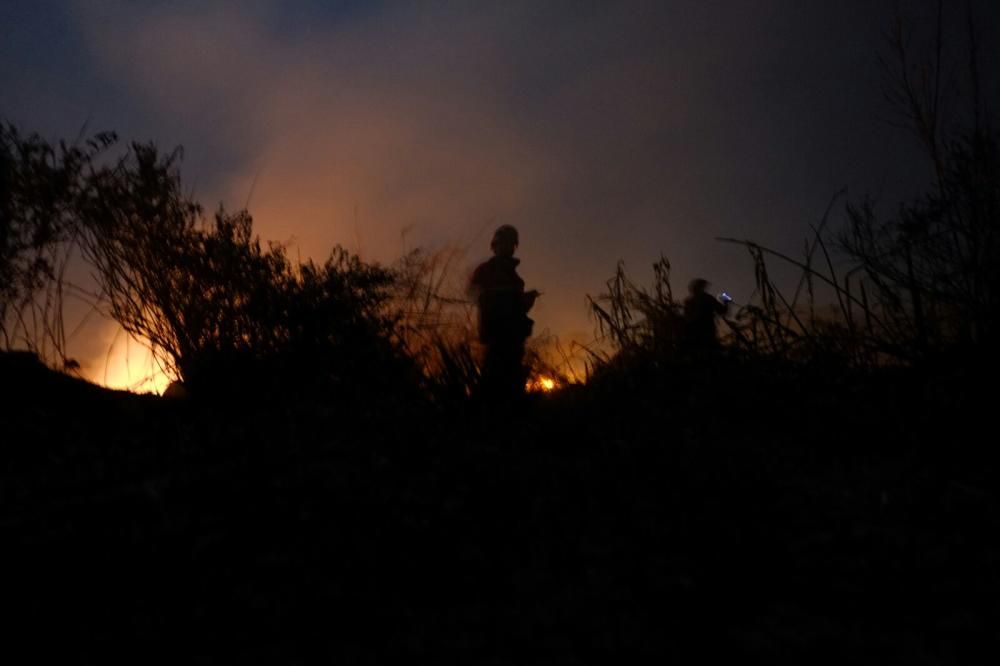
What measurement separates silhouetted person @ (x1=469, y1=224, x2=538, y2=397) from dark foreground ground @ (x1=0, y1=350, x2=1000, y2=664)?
1546mm

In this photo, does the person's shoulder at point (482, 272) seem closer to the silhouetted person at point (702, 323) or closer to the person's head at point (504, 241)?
the person's head at point (504, 241)

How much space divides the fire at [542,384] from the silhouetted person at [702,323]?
88cm

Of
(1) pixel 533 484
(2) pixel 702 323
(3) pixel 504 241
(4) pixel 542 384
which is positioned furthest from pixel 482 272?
(1) pixel 533 484

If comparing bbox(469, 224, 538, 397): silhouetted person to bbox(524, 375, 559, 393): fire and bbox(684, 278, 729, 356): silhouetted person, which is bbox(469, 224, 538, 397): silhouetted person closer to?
bbox(524, 375, 559, 393): fire

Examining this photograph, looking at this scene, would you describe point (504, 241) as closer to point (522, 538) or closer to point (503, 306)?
point (503, 306)

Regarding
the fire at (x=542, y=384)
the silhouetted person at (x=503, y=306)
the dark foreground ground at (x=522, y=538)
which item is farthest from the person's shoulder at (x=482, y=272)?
the dark foreground ground at (x=522, y=538)

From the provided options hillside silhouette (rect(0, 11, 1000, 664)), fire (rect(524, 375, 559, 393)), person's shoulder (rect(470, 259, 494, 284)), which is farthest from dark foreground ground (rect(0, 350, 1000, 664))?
person's shoulder (rect(470, 259, 494, 284))

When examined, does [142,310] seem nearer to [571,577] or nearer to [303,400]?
[303,400]

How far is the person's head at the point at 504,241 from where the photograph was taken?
5.59 meters

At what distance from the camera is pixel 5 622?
5.70 feet

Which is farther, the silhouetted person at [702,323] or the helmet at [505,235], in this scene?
the helmet at [505,235]

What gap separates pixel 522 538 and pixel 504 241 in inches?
145

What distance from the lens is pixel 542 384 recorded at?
16.4ft

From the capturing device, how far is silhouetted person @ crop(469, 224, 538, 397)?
4.91 m
